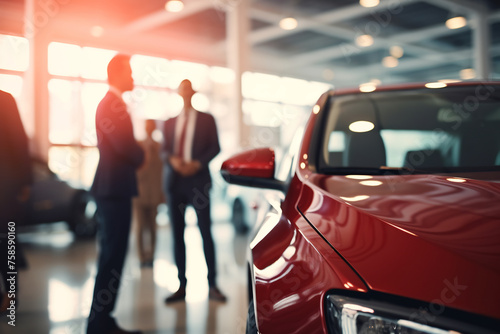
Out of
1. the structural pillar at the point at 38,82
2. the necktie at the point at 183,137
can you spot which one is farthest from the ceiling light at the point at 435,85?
the structural pillar at the point at 38,82

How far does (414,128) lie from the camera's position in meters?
1.88

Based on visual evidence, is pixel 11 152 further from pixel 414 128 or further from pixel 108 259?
pixel 414 128

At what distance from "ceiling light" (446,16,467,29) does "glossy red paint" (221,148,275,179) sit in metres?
11.7

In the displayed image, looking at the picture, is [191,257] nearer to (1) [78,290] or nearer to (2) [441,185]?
(1) [78,290]

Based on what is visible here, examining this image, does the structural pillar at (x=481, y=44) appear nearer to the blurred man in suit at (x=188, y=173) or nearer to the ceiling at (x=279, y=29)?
the ceiling at (x=279, y=29)

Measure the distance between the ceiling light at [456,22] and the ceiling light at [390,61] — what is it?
3912 millimetres

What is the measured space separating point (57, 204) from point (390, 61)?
533 inches

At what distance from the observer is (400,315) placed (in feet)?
2.84

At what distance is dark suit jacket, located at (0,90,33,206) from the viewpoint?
115 inches

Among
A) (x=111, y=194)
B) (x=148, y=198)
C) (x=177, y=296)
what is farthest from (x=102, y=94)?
(x=111, y=194)

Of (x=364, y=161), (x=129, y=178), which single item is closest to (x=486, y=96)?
(x=364, y=161)

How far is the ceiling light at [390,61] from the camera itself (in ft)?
54.5

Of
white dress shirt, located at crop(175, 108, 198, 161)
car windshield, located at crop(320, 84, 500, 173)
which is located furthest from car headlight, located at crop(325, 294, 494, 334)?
white dress shirt, located at crop(175, 108, 198, 161)

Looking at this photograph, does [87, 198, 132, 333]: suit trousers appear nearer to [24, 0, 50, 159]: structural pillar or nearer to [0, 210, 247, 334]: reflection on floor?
[0, 210, 247, 334]: reflection on floor
